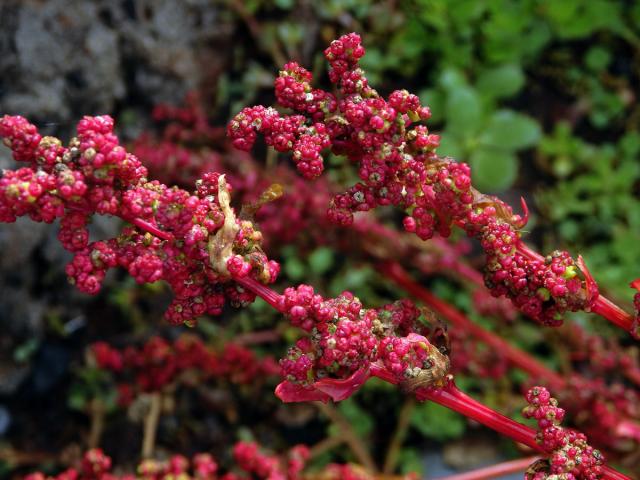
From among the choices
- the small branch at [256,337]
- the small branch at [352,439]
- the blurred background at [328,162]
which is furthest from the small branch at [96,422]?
the small branch at [352,439]

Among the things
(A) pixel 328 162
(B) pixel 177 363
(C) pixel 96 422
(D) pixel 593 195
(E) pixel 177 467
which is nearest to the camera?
(E) pixel 177 467

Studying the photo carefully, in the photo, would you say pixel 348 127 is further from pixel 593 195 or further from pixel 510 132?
pixel 593 195

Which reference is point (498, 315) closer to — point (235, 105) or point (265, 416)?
point (265, 416)

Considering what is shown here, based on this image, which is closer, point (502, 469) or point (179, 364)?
point (502, 469)

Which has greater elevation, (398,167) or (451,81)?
(451,81)

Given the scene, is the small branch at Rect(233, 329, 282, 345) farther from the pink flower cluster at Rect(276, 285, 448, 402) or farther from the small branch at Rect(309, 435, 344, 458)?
the pink flower cluster at Rect(276, 285, 448, 402)

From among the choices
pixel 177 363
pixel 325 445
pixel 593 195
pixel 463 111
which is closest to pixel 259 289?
pixel 177 363

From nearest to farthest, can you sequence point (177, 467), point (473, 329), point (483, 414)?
1. point (483, 414)
2. point (177, 467)
3. point (473, 329)

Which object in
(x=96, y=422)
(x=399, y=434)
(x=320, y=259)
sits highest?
(x=320, y=259)
